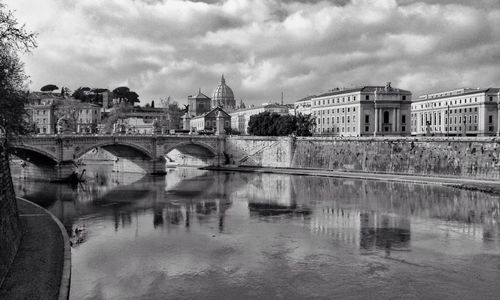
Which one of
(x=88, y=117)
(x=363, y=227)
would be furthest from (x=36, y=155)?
(x=88, y=117)

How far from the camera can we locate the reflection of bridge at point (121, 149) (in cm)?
5222

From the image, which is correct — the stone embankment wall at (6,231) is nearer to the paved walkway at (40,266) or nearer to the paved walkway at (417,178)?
the paved walkway at (40,266)

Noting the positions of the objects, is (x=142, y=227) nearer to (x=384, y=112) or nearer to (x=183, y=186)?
(x=183, y=186)

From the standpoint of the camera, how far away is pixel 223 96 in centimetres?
18525

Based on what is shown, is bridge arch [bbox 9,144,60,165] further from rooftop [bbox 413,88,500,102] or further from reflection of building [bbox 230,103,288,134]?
reflection of building [bbox 230,103,288,134]

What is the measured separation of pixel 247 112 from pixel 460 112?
67807 millimetres

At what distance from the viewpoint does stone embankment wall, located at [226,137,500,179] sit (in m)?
53.9

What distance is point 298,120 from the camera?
91.1 metres

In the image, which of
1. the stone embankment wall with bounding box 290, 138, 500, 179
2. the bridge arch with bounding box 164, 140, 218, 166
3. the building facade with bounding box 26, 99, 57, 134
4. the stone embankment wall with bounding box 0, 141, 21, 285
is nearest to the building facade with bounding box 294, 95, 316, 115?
the bridge arch with bounding box 164, 140, 218, 166

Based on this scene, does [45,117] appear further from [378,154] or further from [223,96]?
[223,96]

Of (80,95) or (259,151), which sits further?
(80,95)

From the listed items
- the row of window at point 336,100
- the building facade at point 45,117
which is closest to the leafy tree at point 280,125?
the row of window at point 336,100

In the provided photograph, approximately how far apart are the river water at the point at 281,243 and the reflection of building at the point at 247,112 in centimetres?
9904

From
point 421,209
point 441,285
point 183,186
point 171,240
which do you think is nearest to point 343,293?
point 441,285
